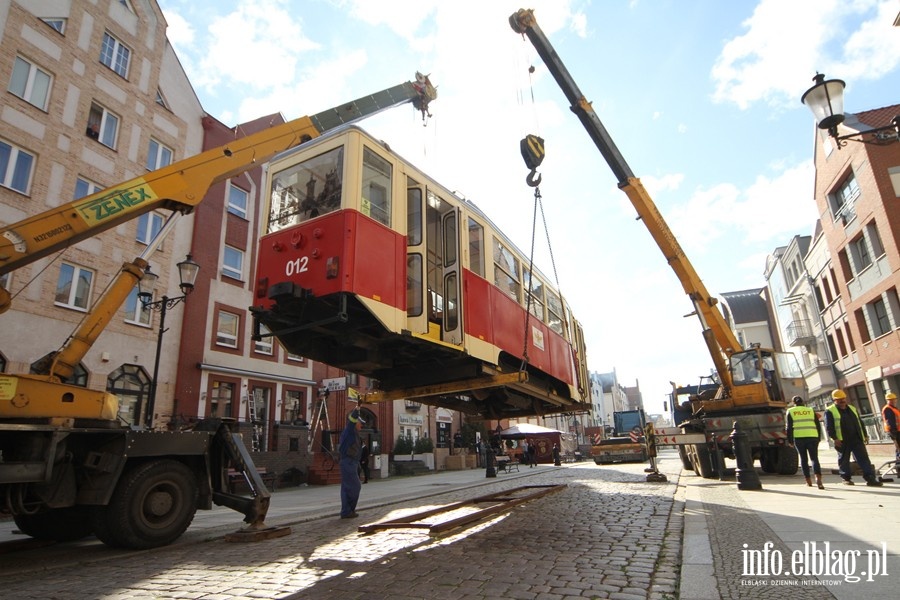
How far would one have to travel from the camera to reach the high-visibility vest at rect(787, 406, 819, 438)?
10054mm

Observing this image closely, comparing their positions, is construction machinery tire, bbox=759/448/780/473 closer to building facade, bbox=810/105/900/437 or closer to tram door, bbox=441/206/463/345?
tram door, bbox=441/206/463/345

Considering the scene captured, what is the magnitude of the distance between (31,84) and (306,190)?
15.2 meters

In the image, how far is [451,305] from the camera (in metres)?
7.23

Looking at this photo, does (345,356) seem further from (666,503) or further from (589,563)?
(666,503)

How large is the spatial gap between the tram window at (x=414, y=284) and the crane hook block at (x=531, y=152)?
3.62 m

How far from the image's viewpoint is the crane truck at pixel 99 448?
5.73 m

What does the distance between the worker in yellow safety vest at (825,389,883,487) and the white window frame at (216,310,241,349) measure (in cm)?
1897

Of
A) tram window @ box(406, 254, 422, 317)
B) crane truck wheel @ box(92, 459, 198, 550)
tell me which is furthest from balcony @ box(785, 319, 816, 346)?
crane truck wheel @ box(92, 459, 198, 550)

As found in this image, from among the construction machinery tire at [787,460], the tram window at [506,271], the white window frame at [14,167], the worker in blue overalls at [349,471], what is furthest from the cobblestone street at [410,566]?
the white window frame at [14,167]

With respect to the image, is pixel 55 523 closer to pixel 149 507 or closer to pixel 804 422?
pixel 149 507

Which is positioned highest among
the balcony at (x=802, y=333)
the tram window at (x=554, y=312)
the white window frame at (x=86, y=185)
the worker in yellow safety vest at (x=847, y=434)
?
the white window frame at (x=86, y=185)

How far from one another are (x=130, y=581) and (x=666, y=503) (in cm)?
777

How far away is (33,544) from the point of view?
6879mm

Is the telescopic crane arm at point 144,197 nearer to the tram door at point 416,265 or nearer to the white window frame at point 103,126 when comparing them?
the tram door at point 416,265
